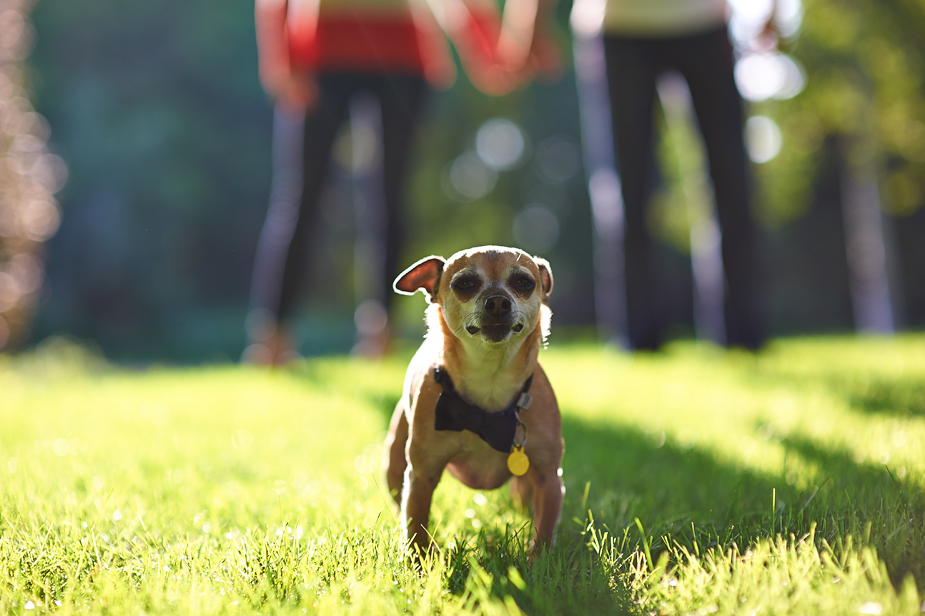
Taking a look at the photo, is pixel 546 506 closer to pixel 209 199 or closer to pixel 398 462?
pixel 398 462

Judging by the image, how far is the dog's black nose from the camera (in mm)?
1743

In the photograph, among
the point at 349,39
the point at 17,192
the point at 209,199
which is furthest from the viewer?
the point at 209,199

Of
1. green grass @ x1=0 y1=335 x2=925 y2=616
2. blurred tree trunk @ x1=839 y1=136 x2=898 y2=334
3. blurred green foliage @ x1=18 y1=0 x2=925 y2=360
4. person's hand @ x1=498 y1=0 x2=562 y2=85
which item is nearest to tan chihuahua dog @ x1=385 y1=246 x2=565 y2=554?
green grass @ x1=0 y1=335 x2=925 y2=616

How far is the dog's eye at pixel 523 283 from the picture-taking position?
1.87 metres

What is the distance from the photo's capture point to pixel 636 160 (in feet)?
13.6

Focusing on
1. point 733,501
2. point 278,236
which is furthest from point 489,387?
point 278,236

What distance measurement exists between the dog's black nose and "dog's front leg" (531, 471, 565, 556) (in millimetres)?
431

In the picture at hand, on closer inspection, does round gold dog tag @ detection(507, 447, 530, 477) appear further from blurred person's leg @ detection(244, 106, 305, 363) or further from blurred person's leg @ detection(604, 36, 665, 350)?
blurred person's leg @ detection(244, 106, 305, 363)

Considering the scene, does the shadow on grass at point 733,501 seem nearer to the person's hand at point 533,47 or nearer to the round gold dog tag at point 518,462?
the round gold dog tag at point 518,462

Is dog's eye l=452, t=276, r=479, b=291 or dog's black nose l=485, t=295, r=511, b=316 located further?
dog's eye l=452, t=276, r=479, b=291

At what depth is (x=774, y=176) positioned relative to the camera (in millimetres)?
10031

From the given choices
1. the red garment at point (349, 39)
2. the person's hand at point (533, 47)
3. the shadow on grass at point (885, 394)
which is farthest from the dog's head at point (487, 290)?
the red garment at point (349, 39)

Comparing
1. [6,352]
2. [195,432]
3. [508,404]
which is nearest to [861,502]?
[508,404]

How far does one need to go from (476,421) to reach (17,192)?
397 inches
